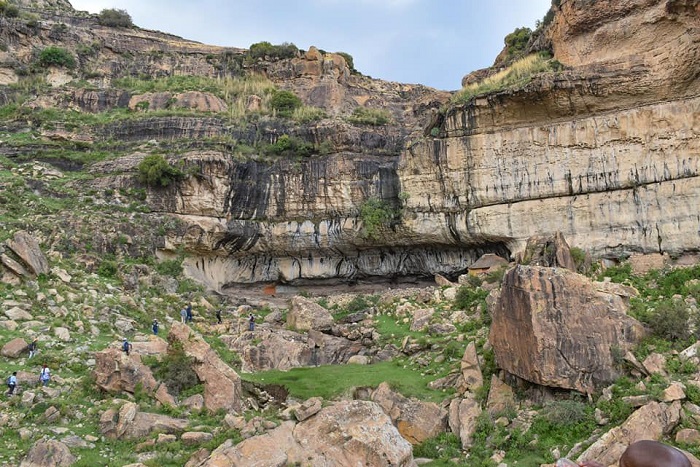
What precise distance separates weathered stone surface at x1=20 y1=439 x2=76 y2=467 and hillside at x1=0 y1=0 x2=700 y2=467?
0.12ft

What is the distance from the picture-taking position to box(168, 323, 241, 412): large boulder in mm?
12898

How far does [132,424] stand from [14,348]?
522 cm

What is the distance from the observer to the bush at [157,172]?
2738 centimetres

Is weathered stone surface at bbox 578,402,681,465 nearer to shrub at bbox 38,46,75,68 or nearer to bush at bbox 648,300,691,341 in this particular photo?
bush at bbox 648,300,691,341

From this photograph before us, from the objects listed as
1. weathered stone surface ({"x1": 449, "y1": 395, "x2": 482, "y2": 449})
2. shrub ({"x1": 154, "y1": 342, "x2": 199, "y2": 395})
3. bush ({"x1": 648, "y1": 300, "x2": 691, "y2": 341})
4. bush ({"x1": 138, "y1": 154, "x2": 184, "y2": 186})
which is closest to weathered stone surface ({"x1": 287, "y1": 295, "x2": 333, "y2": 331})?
shrub ({"x1": 154, "y1": 342, "x2": 199, "y2": 395})

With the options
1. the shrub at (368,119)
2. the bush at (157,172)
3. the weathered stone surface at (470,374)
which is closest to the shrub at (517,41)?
the shrub at (368,119)

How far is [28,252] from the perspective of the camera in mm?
18172

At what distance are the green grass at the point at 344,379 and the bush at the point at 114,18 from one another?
153ft

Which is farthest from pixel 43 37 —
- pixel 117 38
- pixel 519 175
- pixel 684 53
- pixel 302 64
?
pixel 684 53

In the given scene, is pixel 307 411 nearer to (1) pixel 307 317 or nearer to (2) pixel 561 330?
(2) pixel 561 330

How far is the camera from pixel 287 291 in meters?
32.0

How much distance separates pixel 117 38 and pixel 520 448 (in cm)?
4959

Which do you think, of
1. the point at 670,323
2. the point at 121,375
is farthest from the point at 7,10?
the point at 670,323

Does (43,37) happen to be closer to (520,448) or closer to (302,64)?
(302,64)
